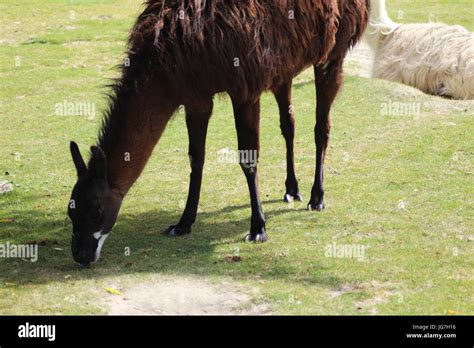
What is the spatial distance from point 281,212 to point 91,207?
88.4 inches

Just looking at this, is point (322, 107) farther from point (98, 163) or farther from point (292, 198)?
point (98, 163)

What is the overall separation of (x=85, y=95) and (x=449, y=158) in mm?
6062

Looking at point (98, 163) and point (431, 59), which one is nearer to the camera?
point (98, 163)

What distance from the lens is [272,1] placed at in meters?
6.61

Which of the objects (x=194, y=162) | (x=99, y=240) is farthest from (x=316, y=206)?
(x=99, y=240)

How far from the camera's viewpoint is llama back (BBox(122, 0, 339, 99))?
6.29 metres

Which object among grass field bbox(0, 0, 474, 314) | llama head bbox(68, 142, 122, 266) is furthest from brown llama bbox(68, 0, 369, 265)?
grass field bbox(0, 0, 474, 314)

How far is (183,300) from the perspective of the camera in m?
5.80

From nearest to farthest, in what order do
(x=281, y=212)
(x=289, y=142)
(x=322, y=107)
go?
(x=281, y=212) → (x=322, y=107) → (x=289, y=142)

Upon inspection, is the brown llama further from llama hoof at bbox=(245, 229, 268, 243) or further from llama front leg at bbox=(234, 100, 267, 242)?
llama hoof at bbox=(245, 229, 268, 243)
